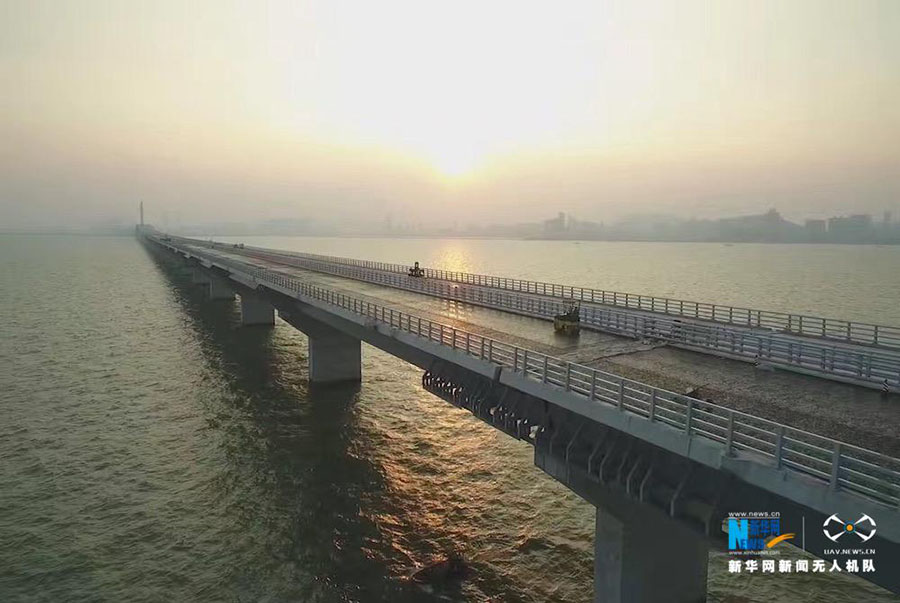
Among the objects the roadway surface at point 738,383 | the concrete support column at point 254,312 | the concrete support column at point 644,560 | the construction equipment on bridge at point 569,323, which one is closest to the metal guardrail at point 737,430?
the roadway surface at point 738,383

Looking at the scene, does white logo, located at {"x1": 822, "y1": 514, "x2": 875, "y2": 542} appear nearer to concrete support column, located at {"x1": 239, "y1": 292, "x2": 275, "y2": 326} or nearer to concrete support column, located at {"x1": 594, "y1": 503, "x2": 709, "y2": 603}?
concrete support column, located at {"x1": 594, "y1": 503, "x2": 709, "y2": 603}

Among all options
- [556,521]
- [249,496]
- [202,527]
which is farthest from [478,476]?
[202,527]

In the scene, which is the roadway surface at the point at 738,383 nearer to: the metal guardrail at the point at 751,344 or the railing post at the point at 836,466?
the metal guardrail at the point at 751,344

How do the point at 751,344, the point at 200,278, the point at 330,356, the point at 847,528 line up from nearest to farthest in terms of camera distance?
1. the point at 847,528
2. the point at 751,344
3. the point at 330,356
4. the point at 200,278

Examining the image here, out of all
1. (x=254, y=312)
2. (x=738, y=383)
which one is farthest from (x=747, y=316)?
(x=254, y=312)

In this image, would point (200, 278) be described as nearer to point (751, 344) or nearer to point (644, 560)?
point (751, 344)

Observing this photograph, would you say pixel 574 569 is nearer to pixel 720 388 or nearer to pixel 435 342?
pixel 720 388

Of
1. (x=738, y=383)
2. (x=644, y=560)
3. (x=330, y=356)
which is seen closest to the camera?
(x=644, y=560)
